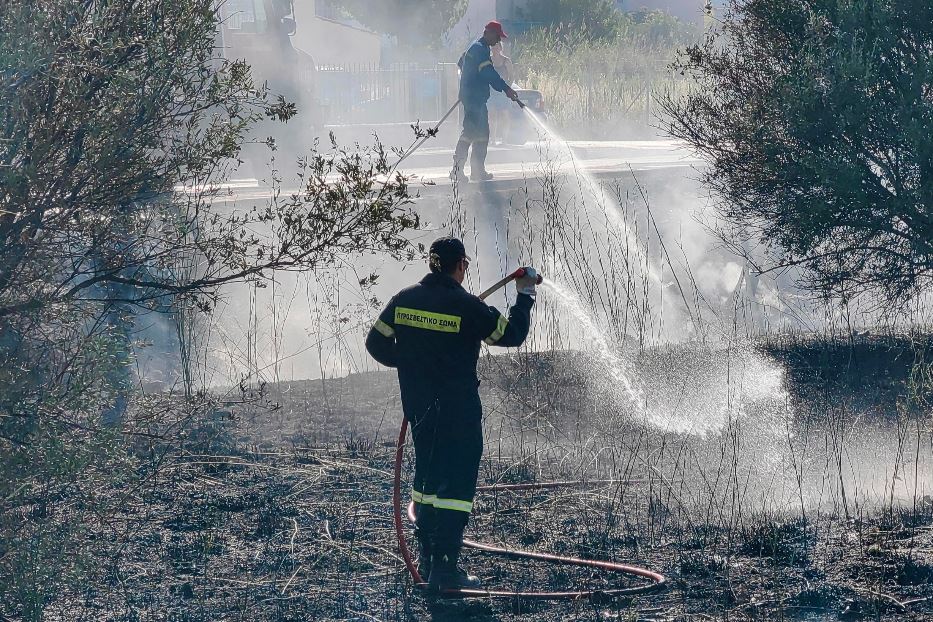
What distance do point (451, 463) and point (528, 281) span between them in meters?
0.91

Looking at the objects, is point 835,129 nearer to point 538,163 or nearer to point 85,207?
point 85,207

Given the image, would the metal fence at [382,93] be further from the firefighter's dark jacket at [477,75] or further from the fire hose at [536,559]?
the fire hose at [536,559]

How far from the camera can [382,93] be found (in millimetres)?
31094

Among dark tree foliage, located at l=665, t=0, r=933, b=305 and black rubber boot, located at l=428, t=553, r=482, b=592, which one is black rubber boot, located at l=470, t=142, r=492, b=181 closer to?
dark tree foliage, located at l=665, t=0, r=933, b=305

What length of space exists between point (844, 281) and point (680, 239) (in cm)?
759

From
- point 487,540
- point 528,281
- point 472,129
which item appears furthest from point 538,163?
point 528,281

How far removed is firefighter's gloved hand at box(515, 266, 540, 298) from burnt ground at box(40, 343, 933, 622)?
1350 mm

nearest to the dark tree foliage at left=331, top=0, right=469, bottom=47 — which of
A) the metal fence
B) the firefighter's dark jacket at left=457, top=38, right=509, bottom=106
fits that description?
the metal fence

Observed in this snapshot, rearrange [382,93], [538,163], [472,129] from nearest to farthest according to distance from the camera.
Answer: [472,129] < [538,163] < [382,93]

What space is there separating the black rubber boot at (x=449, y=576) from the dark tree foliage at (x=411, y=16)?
33206 mm

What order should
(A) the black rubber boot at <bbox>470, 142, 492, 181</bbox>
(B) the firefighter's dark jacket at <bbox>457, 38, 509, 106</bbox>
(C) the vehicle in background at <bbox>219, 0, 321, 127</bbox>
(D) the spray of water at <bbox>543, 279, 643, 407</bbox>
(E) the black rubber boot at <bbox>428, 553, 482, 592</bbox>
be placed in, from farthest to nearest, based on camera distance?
(C) the vehicle in background at <bbox>219, 0, 321, 127</bbox> → (A) the black rubber boot at <bbox>470, 142, 492, 181</bbox> → (B) the firefighter's dark jacket at <bbox>457, 38, 509, 106</bbox> → (D) the spray of water at <bbox>543, 279, 643, 407</bbox> → (E) the black rubber boot at <bbox>428, 553, 482, 592</bbox>

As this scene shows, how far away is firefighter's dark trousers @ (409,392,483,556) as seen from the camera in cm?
503

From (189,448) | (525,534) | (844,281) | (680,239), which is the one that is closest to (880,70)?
(844,281)

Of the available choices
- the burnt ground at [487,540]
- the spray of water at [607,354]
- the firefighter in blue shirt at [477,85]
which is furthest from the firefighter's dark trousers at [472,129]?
the burnt ground at [487,540]
